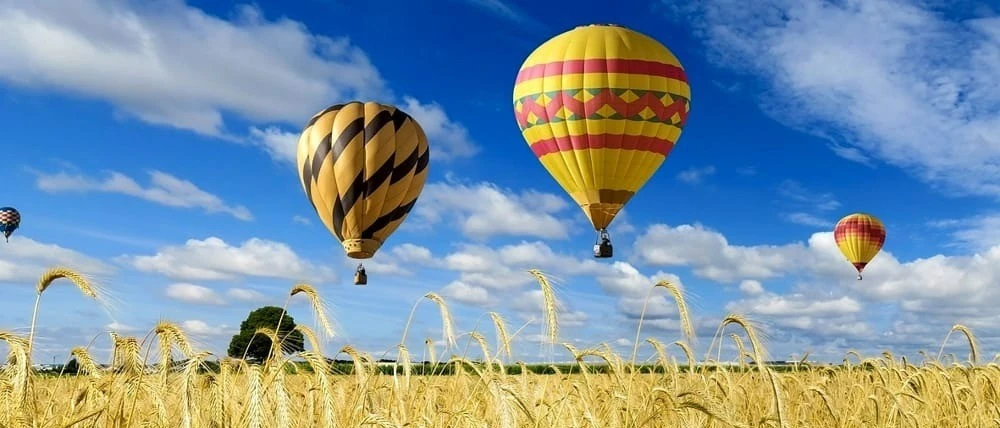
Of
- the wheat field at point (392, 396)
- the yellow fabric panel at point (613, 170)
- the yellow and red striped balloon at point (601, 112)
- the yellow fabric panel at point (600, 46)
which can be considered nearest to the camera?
the wheat field at point (392, 396)

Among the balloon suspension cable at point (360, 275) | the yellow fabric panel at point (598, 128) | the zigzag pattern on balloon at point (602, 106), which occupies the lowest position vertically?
the balloon suspension cable at point (360, 275)

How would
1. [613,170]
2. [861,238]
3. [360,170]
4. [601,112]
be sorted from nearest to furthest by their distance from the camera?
[601,112]
[613,170]
[360,170]
[861,238]

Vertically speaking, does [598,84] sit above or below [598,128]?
above

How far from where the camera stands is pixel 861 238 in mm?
51188

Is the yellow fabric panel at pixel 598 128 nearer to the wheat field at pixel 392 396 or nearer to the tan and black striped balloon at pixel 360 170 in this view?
the tan and black striped balloon at pixel 360 170

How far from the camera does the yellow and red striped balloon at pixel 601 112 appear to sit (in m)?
28.3

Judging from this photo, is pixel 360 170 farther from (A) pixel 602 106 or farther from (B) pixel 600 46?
(B) pixel 600 46

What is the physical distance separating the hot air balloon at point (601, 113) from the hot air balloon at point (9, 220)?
44.8 metres

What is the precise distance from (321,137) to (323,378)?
27492 millimetres

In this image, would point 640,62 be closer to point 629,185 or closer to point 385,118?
point 629,185

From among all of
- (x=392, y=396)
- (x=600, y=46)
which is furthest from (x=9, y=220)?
(x=392, y=396)

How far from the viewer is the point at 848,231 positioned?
51938 millimetres

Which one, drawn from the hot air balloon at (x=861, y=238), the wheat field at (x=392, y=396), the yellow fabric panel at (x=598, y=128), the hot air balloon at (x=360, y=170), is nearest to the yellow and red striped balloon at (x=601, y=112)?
the yellow fabric panel at (x=598, y=128)

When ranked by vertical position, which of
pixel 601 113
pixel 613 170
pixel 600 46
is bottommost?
pixel 613 170
